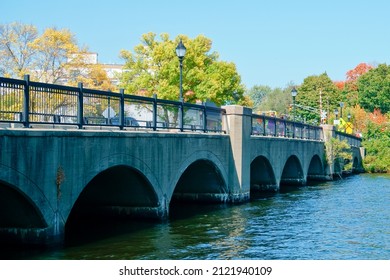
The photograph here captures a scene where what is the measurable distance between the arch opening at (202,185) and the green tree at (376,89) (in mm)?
79440

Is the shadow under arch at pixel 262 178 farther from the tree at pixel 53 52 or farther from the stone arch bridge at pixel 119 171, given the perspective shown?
the tree at pixel 53 52

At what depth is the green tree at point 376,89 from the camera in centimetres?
10231

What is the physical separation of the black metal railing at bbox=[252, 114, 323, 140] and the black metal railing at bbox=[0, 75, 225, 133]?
5.08 meters

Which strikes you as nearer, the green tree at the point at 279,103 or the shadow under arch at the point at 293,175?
the shadow under arch at the point at 293,175

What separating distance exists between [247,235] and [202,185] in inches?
340

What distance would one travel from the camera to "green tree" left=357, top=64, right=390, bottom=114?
102m

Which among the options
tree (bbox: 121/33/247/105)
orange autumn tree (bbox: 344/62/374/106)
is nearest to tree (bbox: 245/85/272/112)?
orange autumn tree (bbox: 344/62/374/106)

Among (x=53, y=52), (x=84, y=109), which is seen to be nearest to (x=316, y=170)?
(x=53, y=52)

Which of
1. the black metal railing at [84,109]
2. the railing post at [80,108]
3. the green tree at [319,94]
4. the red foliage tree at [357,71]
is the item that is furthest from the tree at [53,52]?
the red foliage tree at [357,71]

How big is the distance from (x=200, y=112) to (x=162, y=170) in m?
5.24

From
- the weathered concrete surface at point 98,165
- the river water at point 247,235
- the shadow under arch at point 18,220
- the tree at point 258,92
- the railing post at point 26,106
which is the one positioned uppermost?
the tree at point 258,92

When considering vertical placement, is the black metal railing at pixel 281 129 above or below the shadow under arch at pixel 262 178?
above

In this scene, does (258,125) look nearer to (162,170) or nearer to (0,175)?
(162,170)

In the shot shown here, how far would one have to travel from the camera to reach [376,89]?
103m
